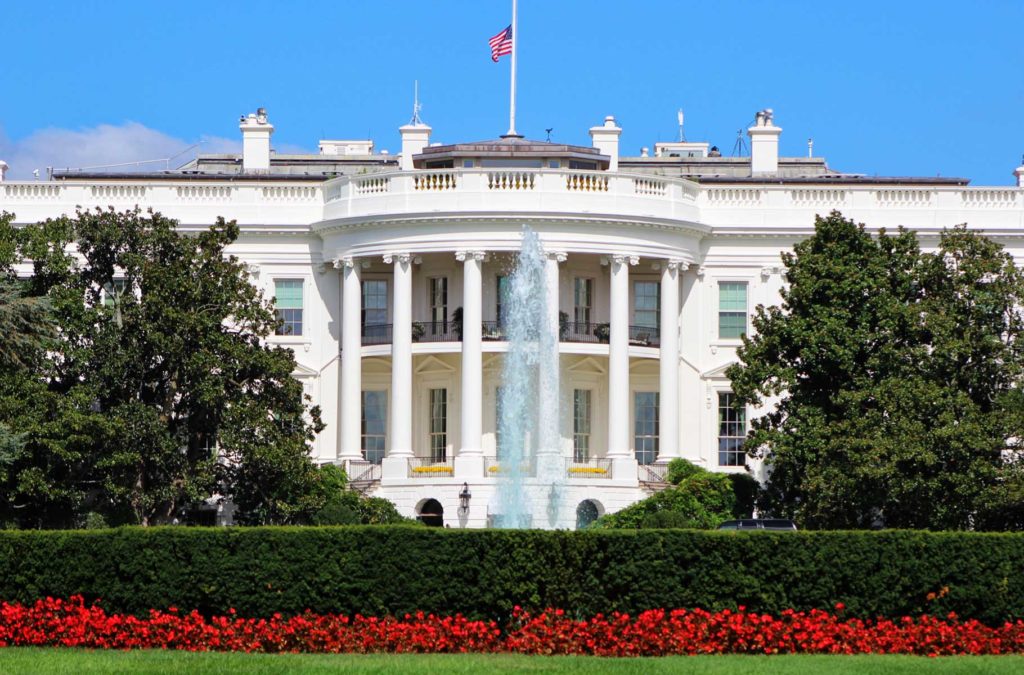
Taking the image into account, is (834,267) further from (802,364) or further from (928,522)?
(928,522)

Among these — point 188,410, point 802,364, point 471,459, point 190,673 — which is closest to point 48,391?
point 188,410

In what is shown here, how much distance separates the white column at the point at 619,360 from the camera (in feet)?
206

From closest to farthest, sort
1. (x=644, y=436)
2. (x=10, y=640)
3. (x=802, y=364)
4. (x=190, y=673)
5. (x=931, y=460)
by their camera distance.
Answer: (x=190, y=673) → (x=10, y=640) → (x=931, y=460) → (x=802, y=364) → (x=644, y=436)

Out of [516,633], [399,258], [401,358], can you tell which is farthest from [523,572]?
[399,258]

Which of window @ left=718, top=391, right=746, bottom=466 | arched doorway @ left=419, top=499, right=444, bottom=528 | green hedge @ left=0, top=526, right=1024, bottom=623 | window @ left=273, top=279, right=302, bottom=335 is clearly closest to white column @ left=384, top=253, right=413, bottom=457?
arched doorway @ left=419, top=499, right=444, bottom=528

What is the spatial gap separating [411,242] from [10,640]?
29935 millimetres

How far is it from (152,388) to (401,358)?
10.7m

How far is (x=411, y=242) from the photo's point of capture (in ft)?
207

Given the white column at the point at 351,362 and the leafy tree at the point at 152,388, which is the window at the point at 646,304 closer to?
the white column at the point at 351,362

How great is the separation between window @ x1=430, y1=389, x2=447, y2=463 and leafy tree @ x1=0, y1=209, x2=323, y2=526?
1046 centimetres

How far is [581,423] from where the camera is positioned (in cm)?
6525

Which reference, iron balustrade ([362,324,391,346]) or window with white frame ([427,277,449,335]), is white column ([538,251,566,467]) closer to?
window with white frame ([427,277,449,335])

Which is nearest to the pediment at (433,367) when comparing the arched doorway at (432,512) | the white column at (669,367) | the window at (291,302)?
the window at (291,302)

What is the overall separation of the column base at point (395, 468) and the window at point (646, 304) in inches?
338
